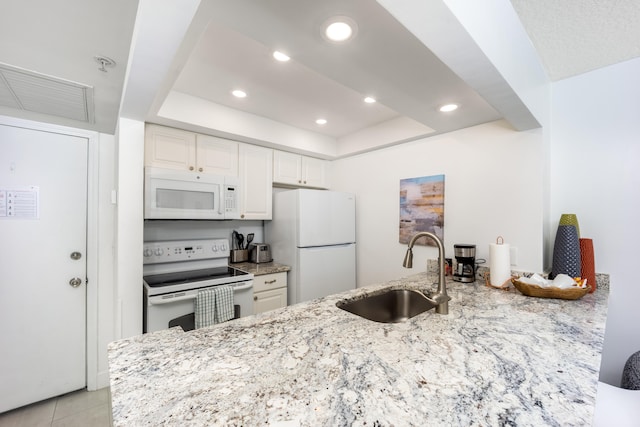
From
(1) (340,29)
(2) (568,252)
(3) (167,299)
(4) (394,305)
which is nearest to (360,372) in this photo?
(4) (394,305)

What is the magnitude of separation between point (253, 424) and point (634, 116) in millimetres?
2640

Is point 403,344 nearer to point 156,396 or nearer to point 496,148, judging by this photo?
point 156,396

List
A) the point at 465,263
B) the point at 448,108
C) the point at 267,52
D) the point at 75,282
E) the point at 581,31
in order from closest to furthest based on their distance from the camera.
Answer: the point at 581,31 < the point at 267,52 < the point at 448,108 < the point at 465,263 < the point at 75,282

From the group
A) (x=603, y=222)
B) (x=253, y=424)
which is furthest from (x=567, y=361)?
(x=603, y=222)

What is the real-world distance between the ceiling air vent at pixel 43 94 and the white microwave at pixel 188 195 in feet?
1.88

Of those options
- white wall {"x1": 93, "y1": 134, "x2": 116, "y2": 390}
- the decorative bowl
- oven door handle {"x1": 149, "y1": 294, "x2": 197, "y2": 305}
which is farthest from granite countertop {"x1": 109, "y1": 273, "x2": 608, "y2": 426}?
white wall {"x1": 93, "y1": 134, "x2": 116, "y2": 390}

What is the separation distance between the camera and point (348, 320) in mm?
1161

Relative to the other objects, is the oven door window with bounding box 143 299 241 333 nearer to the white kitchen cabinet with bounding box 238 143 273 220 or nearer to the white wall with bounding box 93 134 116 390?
the white wall with bounding box 93 134 116 390

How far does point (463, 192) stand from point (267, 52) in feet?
5.97

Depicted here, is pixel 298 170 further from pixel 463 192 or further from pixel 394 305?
pixel 394 305

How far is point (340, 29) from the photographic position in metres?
1.15

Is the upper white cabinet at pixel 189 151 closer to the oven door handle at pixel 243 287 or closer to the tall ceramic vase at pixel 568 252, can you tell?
the oven door handle at pixel 243 287

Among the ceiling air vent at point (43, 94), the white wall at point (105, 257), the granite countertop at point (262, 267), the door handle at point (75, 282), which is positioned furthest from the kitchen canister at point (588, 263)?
the door handle at point (75, 282)

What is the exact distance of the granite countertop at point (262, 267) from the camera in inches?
99.5
